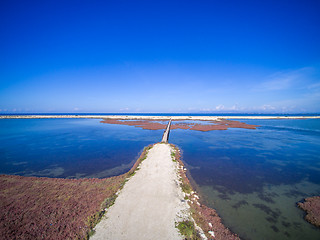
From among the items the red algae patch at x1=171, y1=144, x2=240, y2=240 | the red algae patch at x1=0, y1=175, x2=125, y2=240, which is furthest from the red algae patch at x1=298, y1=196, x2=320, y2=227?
the red algae patch at x1=0, y1=175, x2=125, y2=240

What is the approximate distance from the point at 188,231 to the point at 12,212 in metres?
9.95

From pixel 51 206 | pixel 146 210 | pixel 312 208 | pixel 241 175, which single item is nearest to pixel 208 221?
pixel 146 210

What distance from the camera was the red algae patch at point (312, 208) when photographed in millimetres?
7907

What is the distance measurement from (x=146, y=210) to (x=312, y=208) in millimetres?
10787

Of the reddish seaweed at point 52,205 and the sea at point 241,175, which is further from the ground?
the reddish seaweed at point 52,205

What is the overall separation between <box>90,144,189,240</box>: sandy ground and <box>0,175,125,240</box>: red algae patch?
2.94 feet

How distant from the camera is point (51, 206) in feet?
27.5

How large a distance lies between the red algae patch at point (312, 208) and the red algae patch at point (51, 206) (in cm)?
1215

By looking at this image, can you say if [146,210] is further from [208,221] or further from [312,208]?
[312,208]

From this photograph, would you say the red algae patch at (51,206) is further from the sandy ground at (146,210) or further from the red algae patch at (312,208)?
the red algae patch at (312,208)

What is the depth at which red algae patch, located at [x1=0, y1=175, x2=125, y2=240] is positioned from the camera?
6578mm

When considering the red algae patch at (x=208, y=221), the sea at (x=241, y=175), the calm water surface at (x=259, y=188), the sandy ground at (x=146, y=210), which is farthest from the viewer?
the sea at (x=241, y=175)

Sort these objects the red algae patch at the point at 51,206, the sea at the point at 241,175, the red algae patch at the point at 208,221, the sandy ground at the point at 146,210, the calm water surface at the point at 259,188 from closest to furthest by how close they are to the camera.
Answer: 1. the sandy ground at the point at 146,210
2. the red algae patch at the point at 51,206
3. the red algae patch at the point at 208,221
4. the calm water surface at the point at 259,188
5. the sea at the point at 241,175

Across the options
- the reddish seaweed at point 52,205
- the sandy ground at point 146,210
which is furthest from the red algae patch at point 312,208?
the reddish seaweed at point 52,205
